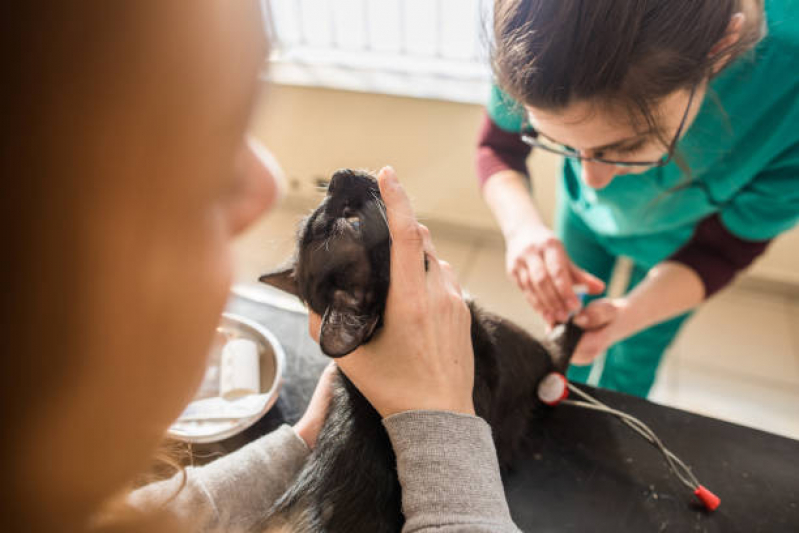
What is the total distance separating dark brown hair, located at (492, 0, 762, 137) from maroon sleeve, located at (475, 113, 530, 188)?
459mm

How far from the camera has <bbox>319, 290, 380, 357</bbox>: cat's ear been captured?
602 millimetres

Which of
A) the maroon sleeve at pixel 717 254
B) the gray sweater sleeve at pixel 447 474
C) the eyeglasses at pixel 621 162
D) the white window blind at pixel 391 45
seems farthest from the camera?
the white window blind at pixel 391 45

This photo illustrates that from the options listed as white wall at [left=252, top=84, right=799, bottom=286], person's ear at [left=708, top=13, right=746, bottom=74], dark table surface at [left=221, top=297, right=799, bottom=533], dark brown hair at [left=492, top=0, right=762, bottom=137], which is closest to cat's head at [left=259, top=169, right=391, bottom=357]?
dark table surface at [left=221, top=297, right=799, bottom=533]

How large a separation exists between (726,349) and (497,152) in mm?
1420

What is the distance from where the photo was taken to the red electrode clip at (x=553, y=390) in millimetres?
837

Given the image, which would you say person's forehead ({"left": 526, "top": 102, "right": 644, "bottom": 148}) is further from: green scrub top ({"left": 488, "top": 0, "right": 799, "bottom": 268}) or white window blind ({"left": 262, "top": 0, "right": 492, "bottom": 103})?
white window blind ({"left": 262, "top": 0, "right": 492, "bottom": 103})

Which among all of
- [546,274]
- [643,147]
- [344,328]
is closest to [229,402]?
[344,328]

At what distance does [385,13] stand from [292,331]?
1.35 meters

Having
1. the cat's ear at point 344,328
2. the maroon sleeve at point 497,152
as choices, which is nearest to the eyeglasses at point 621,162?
the maroon sleeve at point 497,152

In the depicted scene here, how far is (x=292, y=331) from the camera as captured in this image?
99cm

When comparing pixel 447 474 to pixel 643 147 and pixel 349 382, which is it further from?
pixel 643 147

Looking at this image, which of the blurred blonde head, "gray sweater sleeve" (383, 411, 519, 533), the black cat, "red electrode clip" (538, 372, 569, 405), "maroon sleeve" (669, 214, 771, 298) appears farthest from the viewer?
"maroon sleeve" (669, 214, 771, 298)

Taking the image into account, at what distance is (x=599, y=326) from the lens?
103 cm

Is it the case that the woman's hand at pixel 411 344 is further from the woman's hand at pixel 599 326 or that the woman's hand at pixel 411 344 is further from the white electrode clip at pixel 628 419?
the woman's hand at pixel 599 326
